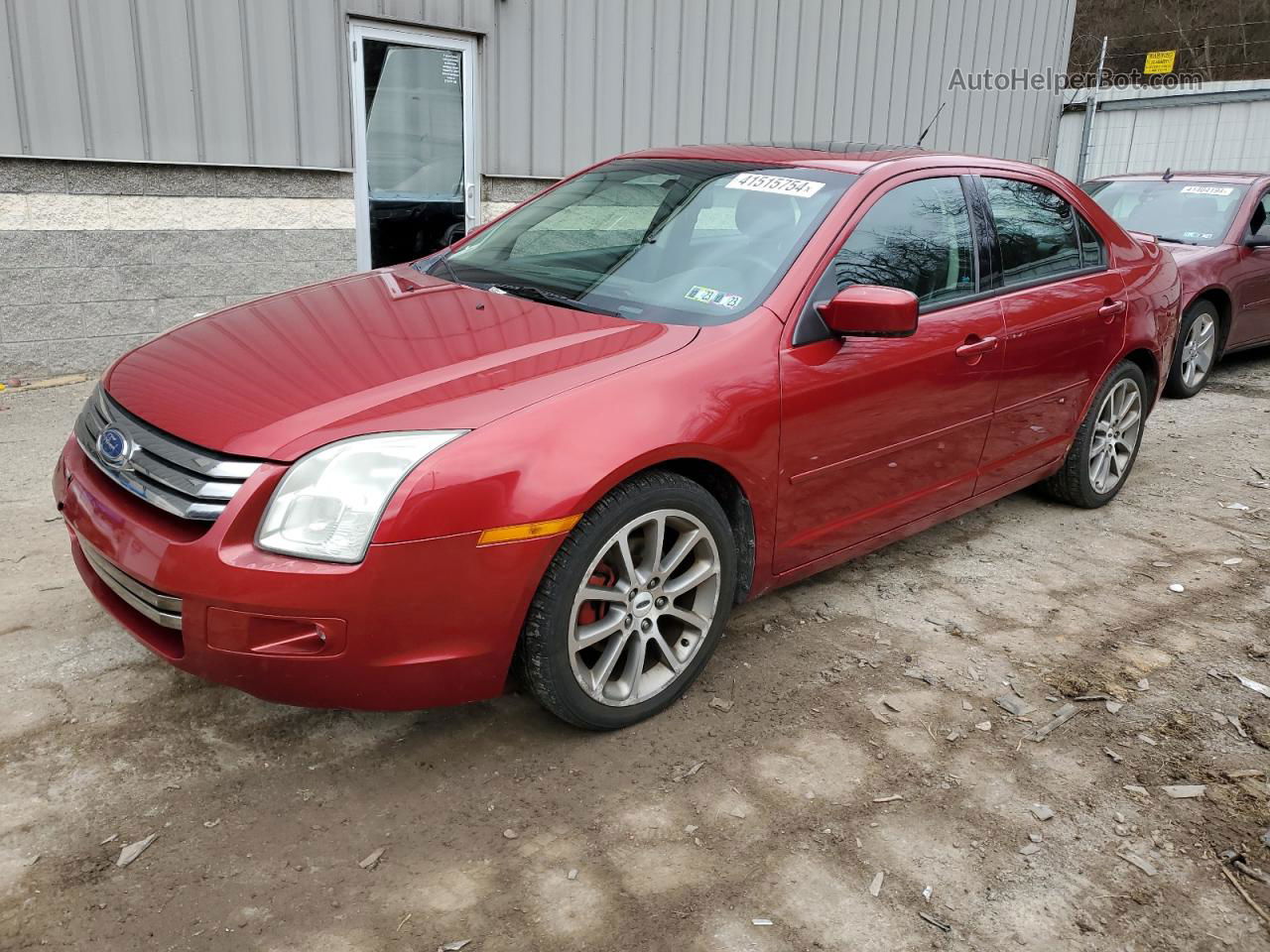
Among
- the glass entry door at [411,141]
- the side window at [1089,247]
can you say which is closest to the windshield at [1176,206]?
the side window at [1089,247]

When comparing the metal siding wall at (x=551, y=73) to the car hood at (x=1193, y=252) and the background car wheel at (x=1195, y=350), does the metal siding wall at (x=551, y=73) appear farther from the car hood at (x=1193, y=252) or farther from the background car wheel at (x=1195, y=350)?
the background car wheel at (x=1195, y=350)

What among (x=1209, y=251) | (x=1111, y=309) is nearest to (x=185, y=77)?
(x=1111, y=309)

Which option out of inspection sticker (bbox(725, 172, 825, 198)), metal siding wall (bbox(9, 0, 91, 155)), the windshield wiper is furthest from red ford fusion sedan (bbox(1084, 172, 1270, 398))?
metal siding wall (bbox(9, 0, 91, 155))

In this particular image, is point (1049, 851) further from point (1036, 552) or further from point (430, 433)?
point (1036, 552)

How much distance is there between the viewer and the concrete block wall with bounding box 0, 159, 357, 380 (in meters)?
6.27

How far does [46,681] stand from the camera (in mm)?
3023

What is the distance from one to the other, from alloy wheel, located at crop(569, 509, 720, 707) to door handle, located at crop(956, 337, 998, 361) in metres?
1.32

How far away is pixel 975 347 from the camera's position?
12.1 feet

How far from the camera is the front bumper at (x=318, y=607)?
234cm

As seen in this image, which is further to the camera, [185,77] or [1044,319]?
[185,77]

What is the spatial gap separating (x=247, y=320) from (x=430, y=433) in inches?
43.7

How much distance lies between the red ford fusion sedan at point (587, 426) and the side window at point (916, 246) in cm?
1

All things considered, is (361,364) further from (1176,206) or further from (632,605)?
(1176,206)

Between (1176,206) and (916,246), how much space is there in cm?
529
